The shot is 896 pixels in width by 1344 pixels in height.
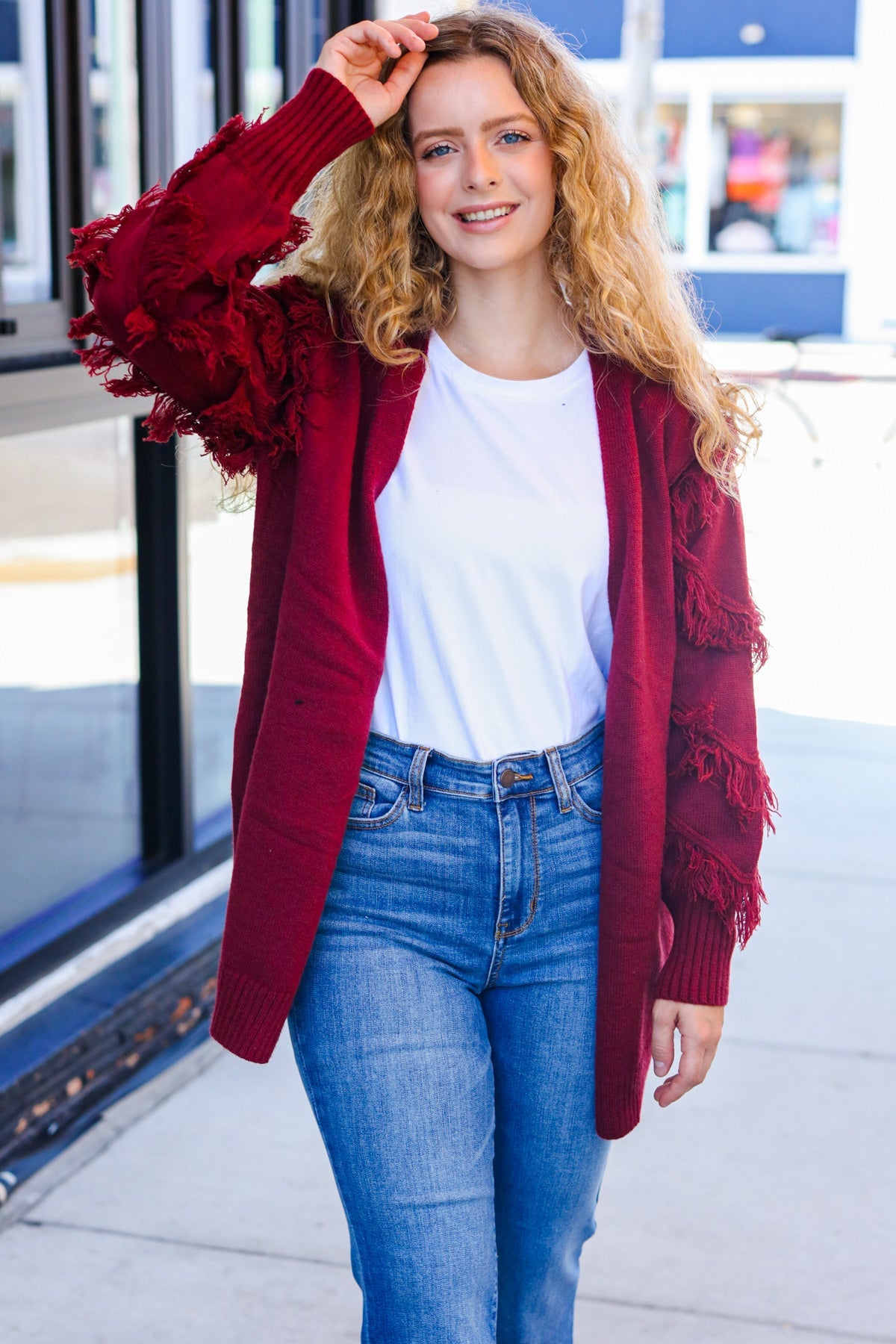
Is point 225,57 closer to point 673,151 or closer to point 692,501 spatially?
point 692,501

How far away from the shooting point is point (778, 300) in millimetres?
21250

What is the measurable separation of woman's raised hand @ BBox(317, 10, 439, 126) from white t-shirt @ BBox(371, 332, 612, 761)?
0.38 meters

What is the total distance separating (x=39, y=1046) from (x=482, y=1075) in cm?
167

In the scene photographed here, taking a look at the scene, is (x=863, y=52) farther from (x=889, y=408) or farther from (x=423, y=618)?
(x=423, y=618)

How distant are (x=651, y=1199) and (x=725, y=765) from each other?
152cm

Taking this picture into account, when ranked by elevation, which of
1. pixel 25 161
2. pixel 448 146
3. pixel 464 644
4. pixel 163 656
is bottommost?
pixel 163 656

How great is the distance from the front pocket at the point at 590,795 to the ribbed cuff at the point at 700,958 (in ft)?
0.62

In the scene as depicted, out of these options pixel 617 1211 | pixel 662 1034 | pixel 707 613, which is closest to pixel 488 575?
pixel 707 613

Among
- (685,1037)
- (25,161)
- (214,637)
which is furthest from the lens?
(214,637)

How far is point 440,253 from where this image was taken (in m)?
2.18

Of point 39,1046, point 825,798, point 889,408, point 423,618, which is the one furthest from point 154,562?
point 889,408

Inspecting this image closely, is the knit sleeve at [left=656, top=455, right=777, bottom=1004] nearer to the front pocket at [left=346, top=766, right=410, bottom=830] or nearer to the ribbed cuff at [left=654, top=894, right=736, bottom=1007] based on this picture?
the ribbed cuff at [left=654, top=894, right=736, bottom=1007]

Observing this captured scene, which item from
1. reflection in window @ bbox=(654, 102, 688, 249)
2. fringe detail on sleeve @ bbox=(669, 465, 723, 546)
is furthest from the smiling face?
reflection in window @ bbox=(654, 102, 688, 249)

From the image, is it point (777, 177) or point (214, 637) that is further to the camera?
point (777, 177)
